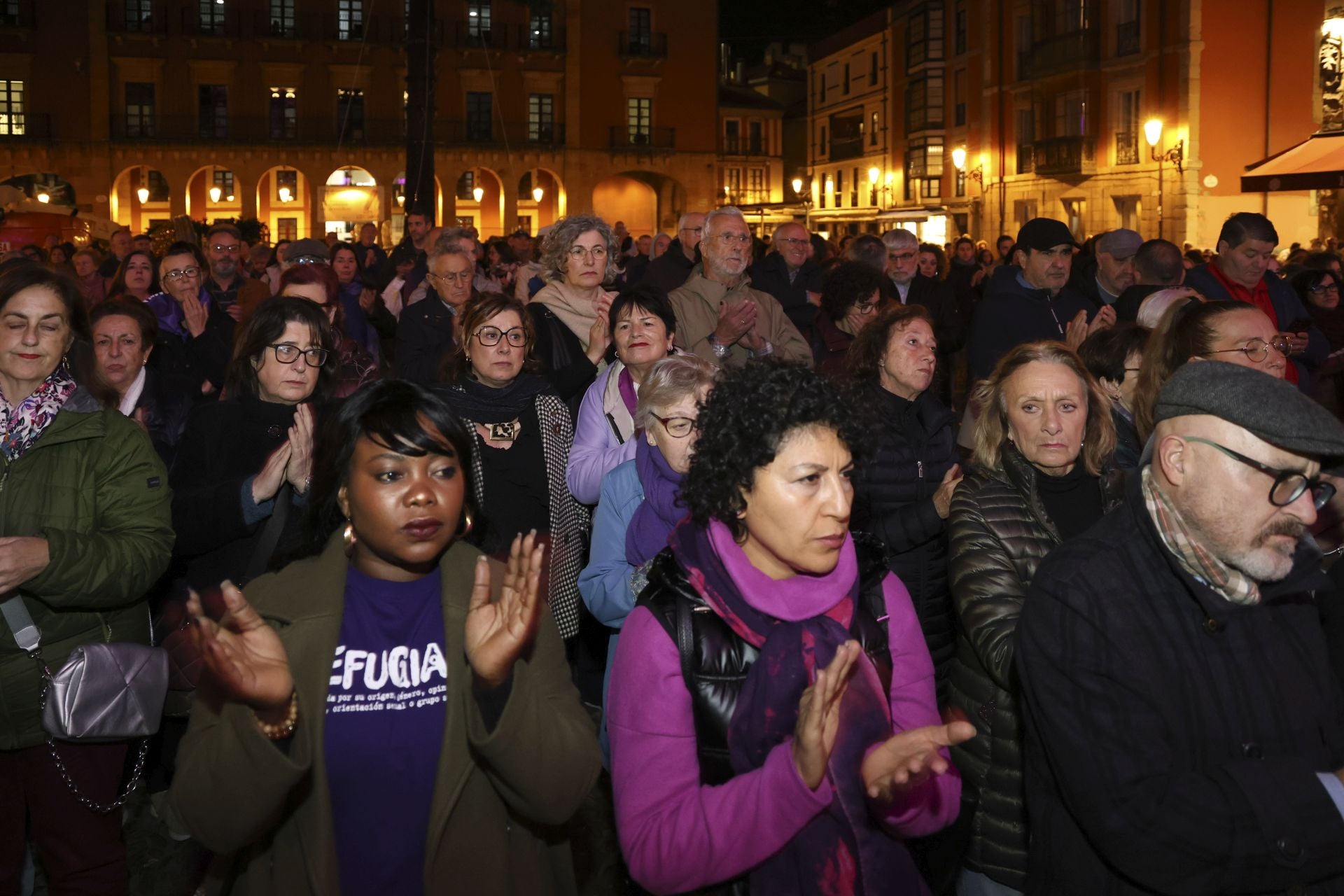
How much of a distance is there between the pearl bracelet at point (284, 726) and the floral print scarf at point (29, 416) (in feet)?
5.19

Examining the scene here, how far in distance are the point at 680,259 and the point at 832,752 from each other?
26.4 feet

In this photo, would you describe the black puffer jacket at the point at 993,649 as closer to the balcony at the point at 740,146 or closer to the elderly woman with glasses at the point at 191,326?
the elderly woman with glasses at the point at 191,326

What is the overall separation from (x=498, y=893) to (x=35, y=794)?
66.8 inches

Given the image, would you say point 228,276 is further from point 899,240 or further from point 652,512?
point 652,512

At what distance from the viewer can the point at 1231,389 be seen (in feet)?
7.66

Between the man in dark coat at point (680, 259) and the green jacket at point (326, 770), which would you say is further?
the man in dark coat at point (680, 259)

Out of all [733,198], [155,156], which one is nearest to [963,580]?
[155,156]

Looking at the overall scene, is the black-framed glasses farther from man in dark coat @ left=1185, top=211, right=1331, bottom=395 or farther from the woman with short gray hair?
man in dark coat @ left=1185, top=211, right=1331, bottom=395

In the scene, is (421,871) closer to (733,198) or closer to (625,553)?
(625,553)

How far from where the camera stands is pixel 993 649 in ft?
10.3

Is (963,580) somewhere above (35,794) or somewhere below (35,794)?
above

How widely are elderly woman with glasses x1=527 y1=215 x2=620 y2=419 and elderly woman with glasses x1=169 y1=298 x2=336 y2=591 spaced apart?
2.02 meters

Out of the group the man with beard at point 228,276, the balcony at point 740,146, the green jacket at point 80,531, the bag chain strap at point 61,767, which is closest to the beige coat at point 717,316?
the man with beard at point 228,276

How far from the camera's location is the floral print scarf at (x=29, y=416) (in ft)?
11.3
